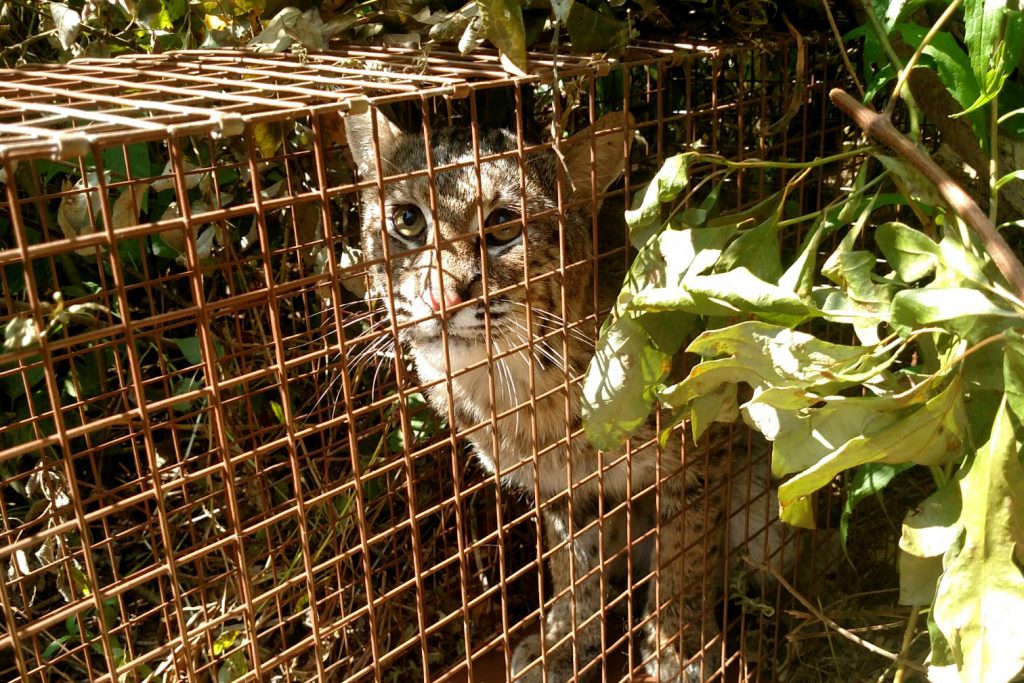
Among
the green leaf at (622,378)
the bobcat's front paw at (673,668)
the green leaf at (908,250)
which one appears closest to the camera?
the green leaf at (908,250)

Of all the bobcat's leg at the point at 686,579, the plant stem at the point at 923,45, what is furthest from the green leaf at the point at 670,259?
the bobcat's leg at the point at 686,579

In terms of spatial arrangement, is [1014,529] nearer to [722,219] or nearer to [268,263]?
[722,219]

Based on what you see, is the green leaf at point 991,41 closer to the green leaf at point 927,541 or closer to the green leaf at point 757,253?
the green leaf at point 757,253

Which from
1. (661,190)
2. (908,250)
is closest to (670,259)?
(661,190)

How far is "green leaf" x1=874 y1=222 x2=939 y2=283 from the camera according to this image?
1411 millimetres

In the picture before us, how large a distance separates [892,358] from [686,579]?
1188mm

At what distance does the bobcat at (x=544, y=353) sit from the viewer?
1.80 metres

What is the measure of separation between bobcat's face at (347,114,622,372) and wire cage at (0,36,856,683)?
0.02 metres

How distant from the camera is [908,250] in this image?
4.71ft

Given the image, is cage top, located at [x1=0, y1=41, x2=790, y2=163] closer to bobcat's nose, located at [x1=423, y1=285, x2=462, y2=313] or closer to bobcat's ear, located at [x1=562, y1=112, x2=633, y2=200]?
bobcat's ear, located at [x1=562, y1=112, x2=633, y2=200]

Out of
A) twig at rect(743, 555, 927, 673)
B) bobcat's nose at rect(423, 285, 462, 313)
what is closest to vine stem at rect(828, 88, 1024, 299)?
bobcat's nose at rect(423, 285, 462, 313)

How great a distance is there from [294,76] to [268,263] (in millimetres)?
451

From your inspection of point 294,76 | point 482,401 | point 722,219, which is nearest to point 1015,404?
point 722,219

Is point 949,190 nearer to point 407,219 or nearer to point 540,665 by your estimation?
point 407,219
